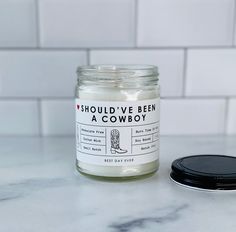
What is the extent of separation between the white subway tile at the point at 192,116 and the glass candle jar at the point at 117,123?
0.24 meters

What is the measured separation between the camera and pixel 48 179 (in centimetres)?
46

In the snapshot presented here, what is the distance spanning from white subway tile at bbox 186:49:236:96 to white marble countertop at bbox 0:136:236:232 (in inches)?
7.8

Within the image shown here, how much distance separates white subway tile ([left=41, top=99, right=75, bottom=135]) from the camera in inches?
26.8

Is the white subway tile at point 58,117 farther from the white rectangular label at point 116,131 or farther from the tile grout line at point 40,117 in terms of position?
the white rectangular label at point 116,131

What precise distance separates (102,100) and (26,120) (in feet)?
1.01

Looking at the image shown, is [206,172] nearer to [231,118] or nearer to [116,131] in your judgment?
[116,131]

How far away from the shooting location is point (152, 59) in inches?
26.0

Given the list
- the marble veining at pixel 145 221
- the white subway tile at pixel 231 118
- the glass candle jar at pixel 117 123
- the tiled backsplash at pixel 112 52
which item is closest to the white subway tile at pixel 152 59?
the tiled backsplash at pixel 112 52

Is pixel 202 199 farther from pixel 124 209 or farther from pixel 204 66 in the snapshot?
pixel 204 66

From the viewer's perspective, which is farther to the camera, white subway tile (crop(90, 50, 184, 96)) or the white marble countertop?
white subway tile (crop(90, 50, 184, 96))
